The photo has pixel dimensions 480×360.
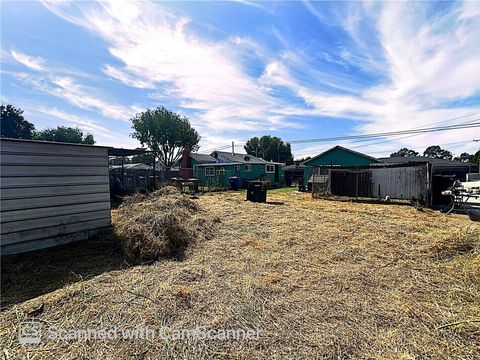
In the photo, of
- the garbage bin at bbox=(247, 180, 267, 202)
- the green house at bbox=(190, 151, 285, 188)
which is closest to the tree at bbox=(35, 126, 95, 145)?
the green house at bbox=(190, 151, 285, 188)

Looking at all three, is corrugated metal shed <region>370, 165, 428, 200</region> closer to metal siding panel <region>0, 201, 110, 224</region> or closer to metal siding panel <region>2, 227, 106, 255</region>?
metal siding panel <region>0, 201, 110, 224</region>

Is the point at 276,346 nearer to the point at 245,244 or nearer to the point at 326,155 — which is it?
the point at 245,244

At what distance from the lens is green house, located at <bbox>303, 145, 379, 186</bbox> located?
21.7 m

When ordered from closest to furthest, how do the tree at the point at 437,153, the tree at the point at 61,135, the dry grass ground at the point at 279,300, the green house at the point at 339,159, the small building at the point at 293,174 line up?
the dry grass ground at the point at 279,300 < the green house at the point at 339,159 < the small building at the point at 293,174 < the tree at the point at 61,135 < the tree at the point at 437,153

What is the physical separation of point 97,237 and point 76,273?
5.65ft

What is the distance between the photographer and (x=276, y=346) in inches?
80.8

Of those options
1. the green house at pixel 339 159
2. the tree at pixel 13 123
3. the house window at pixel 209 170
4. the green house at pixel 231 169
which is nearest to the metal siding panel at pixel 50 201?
the green house at pixel 231 169

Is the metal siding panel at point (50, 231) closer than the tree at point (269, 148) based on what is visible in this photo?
Yes

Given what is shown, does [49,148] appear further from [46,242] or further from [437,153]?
[437,153]

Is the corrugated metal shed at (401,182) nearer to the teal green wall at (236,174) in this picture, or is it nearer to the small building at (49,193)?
the small building at (49,193)

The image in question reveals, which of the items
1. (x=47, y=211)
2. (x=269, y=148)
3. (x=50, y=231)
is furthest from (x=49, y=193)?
(x=269, y=148)

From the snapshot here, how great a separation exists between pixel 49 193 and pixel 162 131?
30.0 m

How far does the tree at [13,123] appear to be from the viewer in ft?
103

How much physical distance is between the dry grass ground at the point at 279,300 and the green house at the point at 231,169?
52.1ft
